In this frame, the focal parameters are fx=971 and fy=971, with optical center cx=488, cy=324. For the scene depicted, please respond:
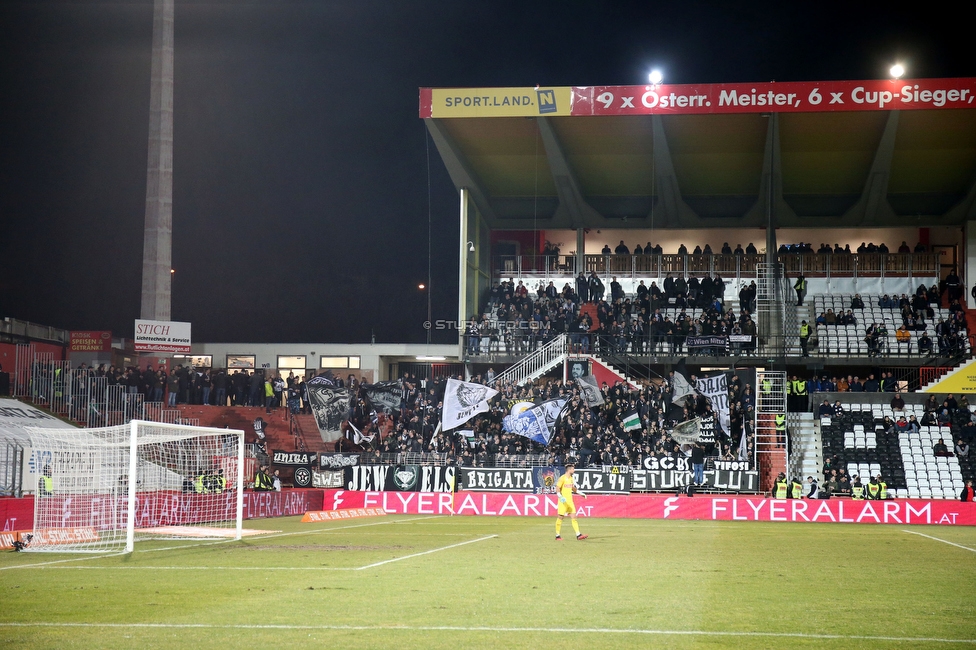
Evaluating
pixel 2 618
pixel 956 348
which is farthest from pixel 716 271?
pixel 2 618

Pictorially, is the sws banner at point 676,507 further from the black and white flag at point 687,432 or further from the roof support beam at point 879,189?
the roof support beam at point 879,189

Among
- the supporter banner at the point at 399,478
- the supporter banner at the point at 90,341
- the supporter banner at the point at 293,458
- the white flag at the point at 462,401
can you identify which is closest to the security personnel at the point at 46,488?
the supporter banner at the point at 399,478

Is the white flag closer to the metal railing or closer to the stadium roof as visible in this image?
the stadium roof

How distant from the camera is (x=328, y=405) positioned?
37.6m

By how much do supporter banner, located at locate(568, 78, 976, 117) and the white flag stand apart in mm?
11994

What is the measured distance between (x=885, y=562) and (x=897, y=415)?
22.6 meters

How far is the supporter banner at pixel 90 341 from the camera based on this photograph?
46469mm

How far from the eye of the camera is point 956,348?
39125 millimetres

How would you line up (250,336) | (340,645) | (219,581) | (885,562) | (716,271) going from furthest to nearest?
(250,336)
(716,271)
(885,562)
(219,581)
(340,645)

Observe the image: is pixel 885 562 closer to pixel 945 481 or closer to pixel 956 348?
pixel 945 481

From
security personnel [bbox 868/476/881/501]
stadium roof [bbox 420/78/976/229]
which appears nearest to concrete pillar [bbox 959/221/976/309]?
stadium roof [bbox 420/78/976/229]

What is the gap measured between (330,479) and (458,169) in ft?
53.7

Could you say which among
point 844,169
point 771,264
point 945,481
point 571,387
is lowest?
point 945,481

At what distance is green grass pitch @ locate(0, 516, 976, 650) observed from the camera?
29.3 feet
